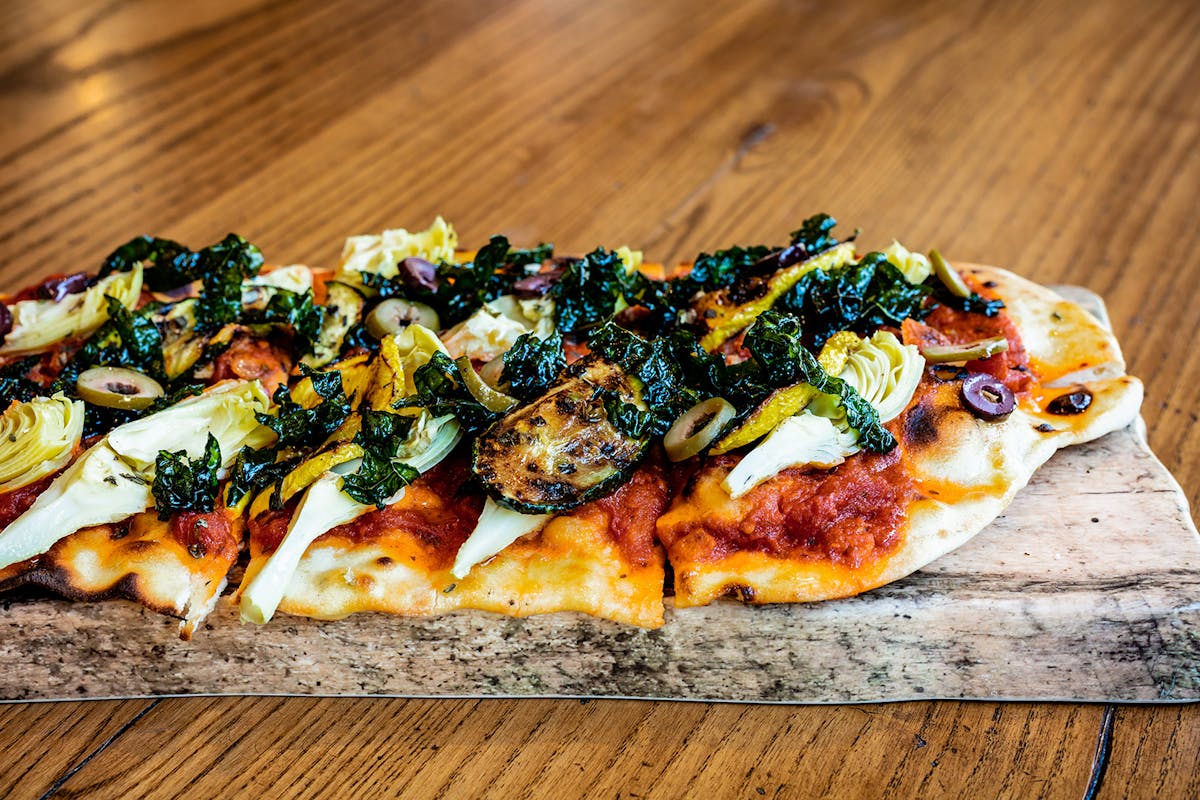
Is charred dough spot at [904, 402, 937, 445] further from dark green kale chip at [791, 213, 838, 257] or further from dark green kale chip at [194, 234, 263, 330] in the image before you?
dark green kale chip at [194, 234, 263, 330]

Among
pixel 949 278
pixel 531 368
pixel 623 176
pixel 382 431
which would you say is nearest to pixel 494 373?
pixel 531 368

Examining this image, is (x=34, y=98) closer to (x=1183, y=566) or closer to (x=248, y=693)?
(x=248, y=693)

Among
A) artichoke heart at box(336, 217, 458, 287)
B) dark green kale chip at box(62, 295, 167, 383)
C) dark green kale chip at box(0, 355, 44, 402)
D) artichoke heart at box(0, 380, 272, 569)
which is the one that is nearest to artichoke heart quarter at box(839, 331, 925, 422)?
artichoke heart at box(336, 217, 458, 287)

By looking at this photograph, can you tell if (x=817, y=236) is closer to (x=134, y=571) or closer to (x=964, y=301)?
(x=964, y=301)

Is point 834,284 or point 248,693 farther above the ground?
point 834,284

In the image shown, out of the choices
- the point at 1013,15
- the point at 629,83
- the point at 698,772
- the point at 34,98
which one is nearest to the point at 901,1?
the point at 1013,15
